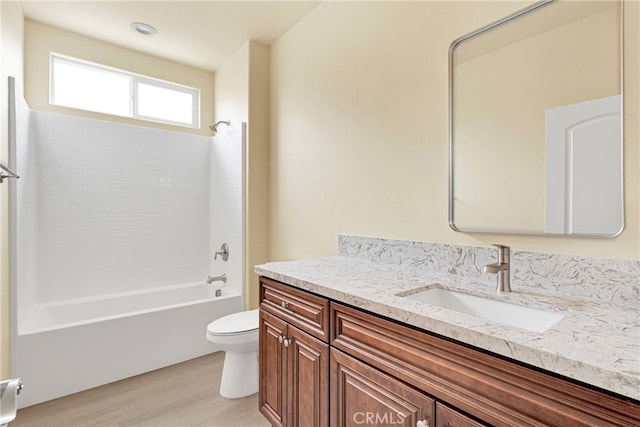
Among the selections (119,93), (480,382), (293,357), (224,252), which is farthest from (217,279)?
(480,382)

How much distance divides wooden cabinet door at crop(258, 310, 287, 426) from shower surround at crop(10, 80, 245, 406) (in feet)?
4.31

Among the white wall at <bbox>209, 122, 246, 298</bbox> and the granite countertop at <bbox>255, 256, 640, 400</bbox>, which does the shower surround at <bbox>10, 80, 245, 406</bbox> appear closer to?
the white wall at <bbox>209, 122, 246, 298</bbox>

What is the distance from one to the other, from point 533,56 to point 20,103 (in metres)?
3.18

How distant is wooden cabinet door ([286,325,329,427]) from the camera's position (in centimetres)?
135

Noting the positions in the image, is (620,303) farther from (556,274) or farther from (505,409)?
(505,409)

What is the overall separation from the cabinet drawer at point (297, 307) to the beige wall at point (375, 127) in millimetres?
689

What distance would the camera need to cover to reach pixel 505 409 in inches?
31.1

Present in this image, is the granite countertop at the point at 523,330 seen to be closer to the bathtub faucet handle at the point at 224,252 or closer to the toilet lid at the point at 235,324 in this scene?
the toilet lid at the point at 235,324

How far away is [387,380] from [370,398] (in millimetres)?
118

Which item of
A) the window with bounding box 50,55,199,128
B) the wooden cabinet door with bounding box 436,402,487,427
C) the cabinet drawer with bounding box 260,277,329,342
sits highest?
the window with bounding box 50,55,199,128

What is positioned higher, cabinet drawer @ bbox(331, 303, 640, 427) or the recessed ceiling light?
the recessed ceiling light

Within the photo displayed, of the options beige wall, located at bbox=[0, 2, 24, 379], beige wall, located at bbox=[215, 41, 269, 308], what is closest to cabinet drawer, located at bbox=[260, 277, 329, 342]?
beige wall, located at bbox=[215, 41, 269, 308]

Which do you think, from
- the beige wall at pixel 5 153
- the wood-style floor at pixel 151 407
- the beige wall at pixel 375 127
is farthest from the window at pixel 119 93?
the wood-style floor at pixel 151 407

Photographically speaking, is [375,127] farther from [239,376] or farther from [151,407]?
[151,407]
